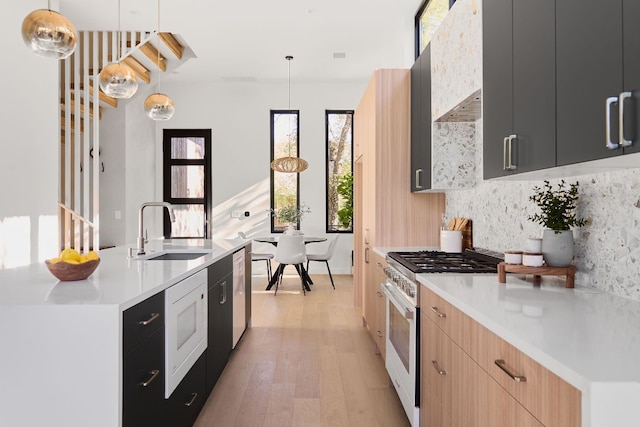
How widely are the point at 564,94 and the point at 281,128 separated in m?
6.60

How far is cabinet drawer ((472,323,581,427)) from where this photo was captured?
925 millimetres

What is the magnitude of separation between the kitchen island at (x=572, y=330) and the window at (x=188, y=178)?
6.30 m

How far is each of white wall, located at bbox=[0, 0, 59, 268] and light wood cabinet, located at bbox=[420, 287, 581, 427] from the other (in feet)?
11.8

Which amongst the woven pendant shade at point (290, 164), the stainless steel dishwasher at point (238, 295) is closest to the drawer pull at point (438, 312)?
the stainless steel dishwasher at point (238, 295)

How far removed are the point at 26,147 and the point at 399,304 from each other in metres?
3.59

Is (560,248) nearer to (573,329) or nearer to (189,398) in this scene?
(573,329)

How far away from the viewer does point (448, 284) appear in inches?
74.8

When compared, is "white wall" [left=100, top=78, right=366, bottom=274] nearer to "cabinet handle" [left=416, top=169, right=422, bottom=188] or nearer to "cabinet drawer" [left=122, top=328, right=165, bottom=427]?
"cabinet handle" [left=416, top=169, right=422, bottom=188]

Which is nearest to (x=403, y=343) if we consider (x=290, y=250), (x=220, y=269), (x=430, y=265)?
(x=430, y=265)

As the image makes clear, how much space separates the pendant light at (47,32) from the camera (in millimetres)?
2375

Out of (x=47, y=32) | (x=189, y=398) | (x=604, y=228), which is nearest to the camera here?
(x=604, y=228)

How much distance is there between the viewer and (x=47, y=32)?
240 cm

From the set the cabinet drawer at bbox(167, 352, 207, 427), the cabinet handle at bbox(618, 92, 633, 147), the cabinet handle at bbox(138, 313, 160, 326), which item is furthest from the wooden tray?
the cabinet drawer at bbox(167, 352, 207, 427)

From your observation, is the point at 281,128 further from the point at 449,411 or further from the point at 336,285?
the point at 449,411
